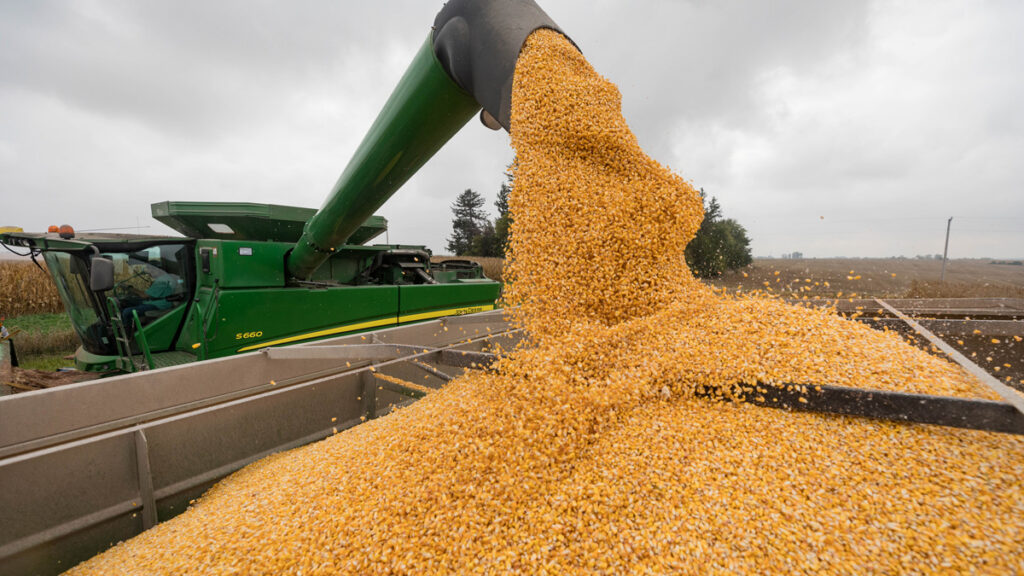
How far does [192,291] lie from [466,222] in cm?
3561

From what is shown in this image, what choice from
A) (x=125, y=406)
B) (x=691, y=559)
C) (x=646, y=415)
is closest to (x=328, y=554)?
(x=691, y=559)

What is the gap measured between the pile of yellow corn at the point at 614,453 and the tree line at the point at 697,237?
59 cm

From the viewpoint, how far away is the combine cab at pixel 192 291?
10.8ft

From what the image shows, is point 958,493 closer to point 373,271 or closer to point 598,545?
point 598,545

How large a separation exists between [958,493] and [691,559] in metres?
0.90

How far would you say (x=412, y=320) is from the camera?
506 cm

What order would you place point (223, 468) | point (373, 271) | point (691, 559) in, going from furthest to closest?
1. point (373, 271)
2. point (223, 468)
3. point (691, 559)

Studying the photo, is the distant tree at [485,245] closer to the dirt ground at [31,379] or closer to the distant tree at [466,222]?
the distant tree at [466,222]

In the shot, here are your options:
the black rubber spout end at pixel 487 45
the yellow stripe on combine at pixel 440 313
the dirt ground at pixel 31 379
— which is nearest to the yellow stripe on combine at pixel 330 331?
the yellow stripe on combine at pixel 440 313

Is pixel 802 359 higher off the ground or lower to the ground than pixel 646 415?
higher

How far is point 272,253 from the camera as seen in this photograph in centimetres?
387

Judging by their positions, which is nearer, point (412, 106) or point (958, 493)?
point (958, 493)

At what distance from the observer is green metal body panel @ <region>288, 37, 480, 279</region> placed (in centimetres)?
265

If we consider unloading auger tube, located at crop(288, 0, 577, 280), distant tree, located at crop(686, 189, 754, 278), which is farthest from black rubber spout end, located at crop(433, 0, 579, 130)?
distant tree, located at crop(686, 189, 754, 278)
